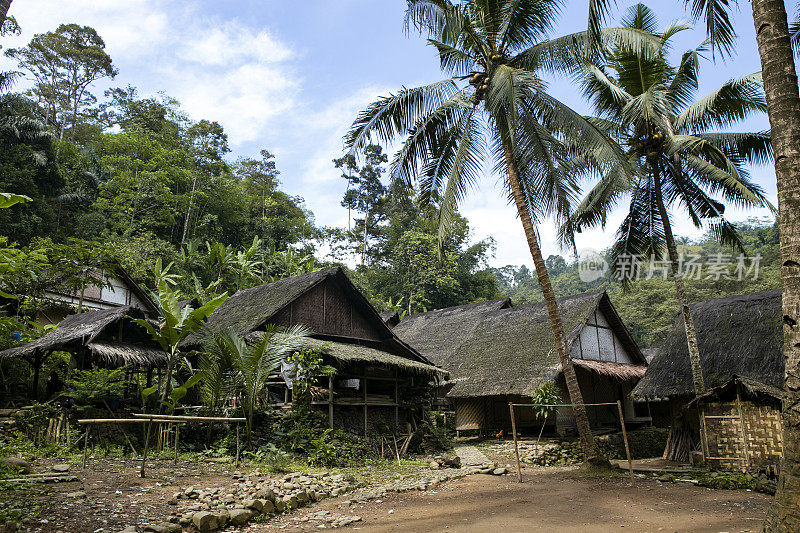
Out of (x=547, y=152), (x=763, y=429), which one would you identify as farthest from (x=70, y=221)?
(x=763, y=429)

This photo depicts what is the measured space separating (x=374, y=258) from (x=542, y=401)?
24.2 metres

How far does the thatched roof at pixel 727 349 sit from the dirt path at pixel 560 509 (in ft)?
13.4

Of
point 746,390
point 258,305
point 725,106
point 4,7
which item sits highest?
point 725,106

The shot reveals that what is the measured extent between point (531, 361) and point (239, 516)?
12067mm

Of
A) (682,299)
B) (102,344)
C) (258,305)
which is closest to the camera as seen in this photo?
(102,344)

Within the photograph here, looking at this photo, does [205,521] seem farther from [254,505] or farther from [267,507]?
[267,507]

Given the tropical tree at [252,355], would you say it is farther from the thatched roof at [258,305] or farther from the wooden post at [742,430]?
the wooden post at [742,430]

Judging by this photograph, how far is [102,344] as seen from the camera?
37.7 feet

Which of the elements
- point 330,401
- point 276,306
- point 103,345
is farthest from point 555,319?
point 103,345

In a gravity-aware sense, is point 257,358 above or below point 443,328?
below

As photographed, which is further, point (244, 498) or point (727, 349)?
point (727, 349)

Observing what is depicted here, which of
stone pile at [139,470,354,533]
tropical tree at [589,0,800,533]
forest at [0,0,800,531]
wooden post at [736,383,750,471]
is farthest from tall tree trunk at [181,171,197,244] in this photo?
tropical tree at [589,0,800,533]

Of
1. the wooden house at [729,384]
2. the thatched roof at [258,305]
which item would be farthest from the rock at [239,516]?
the wooden house at [729,384]

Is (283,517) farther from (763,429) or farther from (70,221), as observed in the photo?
(70,221)
